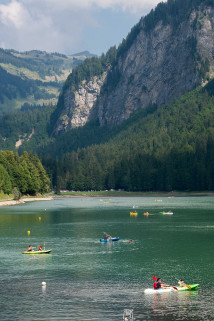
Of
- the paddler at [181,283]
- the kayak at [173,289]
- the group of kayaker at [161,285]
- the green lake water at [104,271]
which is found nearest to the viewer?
the green lake water at [104,271]

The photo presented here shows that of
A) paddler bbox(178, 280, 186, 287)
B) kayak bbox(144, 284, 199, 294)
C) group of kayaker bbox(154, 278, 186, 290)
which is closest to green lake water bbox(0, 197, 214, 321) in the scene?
kayak bbox(144, 284, 199, 294)

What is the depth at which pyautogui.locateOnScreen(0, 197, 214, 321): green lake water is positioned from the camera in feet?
212

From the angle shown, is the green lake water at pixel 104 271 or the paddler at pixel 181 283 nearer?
the green lake water at pixel 104 271

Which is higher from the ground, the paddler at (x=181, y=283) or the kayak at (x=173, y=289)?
the paddler at (x=181, y=283)

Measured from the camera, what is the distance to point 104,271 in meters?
87.8

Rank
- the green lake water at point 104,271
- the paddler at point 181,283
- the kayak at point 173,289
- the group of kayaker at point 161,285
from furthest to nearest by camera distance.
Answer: the paddler at point 181,283, the group of kayaker at point 161,285, the kayak at point 173,289, the green lake water at point 104,271

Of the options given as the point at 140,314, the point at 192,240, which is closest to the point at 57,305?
the point at 140,314

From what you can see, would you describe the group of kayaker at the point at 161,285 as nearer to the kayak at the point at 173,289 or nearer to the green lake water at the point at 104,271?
the kayak at the point at 173,289

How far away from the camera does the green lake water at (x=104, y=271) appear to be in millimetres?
64500

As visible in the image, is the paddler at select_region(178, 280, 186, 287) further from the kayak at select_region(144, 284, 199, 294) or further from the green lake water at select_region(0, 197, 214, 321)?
the green lake water at select_region(0, 197, 214, 321)

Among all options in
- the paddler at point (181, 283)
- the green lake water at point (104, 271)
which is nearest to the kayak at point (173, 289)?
the paddler at point (181, 283)

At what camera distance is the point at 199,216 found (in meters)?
183

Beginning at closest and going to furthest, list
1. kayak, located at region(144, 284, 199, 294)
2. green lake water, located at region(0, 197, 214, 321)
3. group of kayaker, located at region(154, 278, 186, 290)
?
1. green lake water, located at region(0, 197, 214, 321)
2. kayak, located at region(144, 284, 199, 294)
3. group of kayaker, located at region(154, 278, 186, 290)

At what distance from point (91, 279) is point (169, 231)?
64.5 metres
